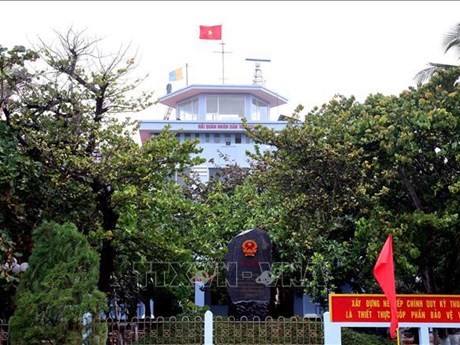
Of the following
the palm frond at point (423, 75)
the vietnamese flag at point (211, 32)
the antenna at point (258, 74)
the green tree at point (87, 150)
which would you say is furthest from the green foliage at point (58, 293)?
the antenna at point (258, 74)

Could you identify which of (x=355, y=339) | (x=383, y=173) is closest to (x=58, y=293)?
(x=355, y=339)

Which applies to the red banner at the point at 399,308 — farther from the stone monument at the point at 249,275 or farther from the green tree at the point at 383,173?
the stone monument at the point at 249,275

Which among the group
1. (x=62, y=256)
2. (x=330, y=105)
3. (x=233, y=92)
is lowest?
(x=62, y=256)

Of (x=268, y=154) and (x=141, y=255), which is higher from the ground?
(x=268, y=154)

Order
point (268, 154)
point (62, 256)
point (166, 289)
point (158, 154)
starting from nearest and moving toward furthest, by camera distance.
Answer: point (62, 256)
point (158, 154)
point (268, 154)
point (166, 289)

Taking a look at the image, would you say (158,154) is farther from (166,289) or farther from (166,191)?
(166,289)

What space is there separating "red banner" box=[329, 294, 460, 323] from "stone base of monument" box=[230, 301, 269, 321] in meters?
2.28

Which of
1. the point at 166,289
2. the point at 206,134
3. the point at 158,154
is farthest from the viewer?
the point at 206,134

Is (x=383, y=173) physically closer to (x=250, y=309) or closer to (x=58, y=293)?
(x=250, y=309)

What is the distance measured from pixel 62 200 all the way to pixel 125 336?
10.2 feet

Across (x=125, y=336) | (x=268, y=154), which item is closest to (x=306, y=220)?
(x=268, y=154)

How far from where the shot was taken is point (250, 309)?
13867 mm

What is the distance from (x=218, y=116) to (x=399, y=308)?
108 ft

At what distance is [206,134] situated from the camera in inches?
1714
